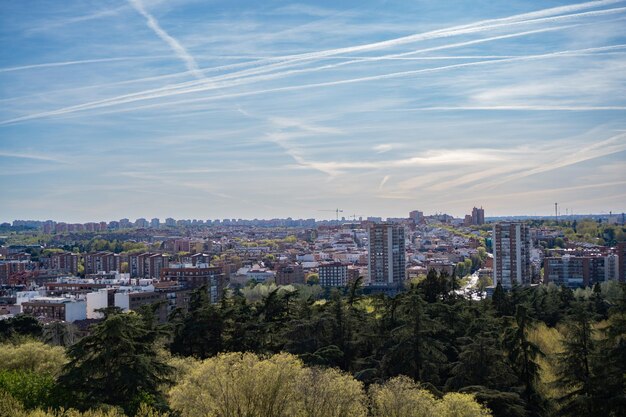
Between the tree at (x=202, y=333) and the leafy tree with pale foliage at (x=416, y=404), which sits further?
the tree at (x=202, y=333)

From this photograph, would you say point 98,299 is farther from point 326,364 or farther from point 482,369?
point 482,369

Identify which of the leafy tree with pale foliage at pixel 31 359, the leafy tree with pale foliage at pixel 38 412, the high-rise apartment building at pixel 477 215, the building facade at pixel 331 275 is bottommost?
the building facade at pixel 331 275

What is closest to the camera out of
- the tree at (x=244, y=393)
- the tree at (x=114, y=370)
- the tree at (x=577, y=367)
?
the tree at (x=244, y=393)

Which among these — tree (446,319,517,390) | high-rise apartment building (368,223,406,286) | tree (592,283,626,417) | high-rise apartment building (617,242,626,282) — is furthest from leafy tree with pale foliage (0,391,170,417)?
high-rise apartment building (617,242,626,282)

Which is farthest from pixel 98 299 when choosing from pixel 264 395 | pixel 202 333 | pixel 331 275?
pixel 264 395

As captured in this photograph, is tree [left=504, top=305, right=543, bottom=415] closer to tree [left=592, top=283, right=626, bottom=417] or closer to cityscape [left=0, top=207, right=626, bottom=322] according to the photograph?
tree [left=592, top=283, right=626, bottom=417]

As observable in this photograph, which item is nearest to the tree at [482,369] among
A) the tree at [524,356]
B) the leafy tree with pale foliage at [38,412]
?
the tree at [524,356]

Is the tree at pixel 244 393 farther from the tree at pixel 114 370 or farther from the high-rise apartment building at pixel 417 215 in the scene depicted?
the high-rise apartment building at pixel 417 215

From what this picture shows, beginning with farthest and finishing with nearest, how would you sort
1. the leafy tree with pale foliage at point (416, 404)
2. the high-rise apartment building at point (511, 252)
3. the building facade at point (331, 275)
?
the building facade at point (331, 275)
the high-rise apartment building at point (511, 252)
the leafy tree with pale foliage at point (416, 404)
